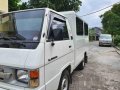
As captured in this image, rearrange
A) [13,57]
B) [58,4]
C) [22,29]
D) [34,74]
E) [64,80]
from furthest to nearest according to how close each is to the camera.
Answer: [58,4]
[64,80]
[22,29]
[13,57]
[34,74]

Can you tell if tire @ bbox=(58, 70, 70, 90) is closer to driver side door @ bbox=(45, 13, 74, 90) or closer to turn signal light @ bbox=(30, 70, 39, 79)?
driver side door @ bbox=(45, 13, 74, 90)

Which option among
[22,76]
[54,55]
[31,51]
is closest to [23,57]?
[31,51]

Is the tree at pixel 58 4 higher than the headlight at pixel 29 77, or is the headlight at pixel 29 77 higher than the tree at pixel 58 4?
the tree at pixel 58 4

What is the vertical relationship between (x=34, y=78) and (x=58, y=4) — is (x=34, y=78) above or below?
below

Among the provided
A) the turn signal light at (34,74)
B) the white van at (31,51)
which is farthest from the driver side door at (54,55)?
the turn signal light at (34,74)

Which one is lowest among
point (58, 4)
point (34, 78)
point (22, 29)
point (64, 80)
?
point (64, 80)

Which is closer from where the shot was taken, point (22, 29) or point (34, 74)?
point (34, 74)

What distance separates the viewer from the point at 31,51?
9.95 ft

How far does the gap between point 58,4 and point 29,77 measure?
2156 centimetres

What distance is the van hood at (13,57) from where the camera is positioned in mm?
3012

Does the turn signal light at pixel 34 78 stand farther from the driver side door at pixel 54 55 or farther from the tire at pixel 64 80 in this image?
the tire at pixel 64 80

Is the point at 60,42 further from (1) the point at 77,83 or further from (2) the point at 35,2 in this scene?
(2) the point at 35,2

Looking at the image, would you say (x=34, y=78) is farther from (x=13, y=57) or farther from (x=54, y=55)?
(x=54, y=55)

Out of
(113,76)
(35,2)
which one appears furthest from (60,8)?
(113,76)
